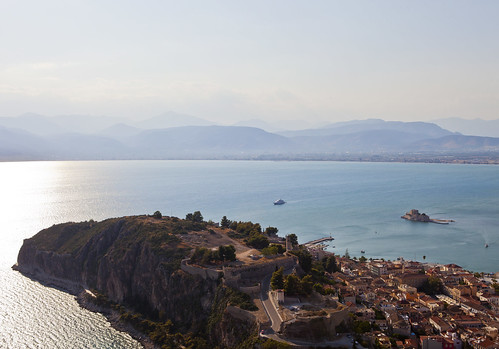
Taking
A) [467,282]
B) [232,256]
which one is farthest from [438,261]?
[232,256]

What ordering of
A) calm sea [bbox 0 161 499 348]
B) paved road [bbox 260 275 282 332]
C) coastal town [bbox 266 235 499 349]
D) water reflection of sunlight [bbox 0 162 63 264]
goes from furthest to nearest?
water reflection of sunlight [bbox 0 162 63 264], calm sea [bbox 0 161 499 348], coastal town [bbox 266 235 499 349], paved road [bbox 260 275 282 332]

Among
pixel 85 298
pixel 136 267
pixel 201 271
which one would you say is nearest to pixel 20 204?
pixel 85 298

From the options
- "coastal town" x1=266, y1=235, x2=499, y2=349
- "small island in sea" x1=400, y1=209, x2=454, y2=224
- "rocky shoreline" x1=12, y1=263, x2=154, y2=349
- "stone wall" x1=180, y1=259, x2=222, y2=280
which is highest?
"stone wall" x1=180, y1=259, x2=222, y2=280

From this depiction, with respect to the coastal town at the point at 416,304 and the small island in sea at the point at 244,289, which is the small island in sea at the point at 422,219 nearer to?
the small island in sea at the point at 244,289

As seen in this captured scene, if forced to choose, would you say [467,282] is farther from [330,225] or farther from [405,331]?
[330,225]

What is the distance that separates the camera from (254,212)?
57.0 m

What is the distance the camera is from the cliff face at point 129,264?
2255cm

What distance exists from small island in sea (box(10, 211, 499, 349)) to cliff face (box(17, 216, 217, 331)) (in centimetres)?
7

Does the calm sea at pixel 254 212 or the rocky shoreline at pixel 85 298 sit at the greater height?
the calm sea at pixel 254 212

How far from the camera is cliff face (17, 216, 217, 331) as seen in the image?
74.0 feet

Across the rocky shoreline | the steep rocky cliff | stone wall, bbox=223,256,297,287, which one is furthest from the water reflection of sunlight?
stone wall, bbox=223,256,297,287

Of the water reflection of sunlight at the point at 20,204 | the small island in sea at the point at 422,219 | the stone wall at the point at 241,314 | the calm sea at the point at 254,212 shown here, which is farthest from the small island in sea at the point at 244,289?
the small island in sea at the point at 422,219

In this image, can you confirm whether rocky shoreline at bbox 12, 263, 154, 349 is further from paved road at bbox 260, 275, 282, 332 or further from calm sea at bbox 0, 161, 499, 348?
paved road at bbox 260, 275, 282, 332

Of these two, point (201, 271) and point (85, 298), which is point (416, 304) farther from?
point (85, 298)
